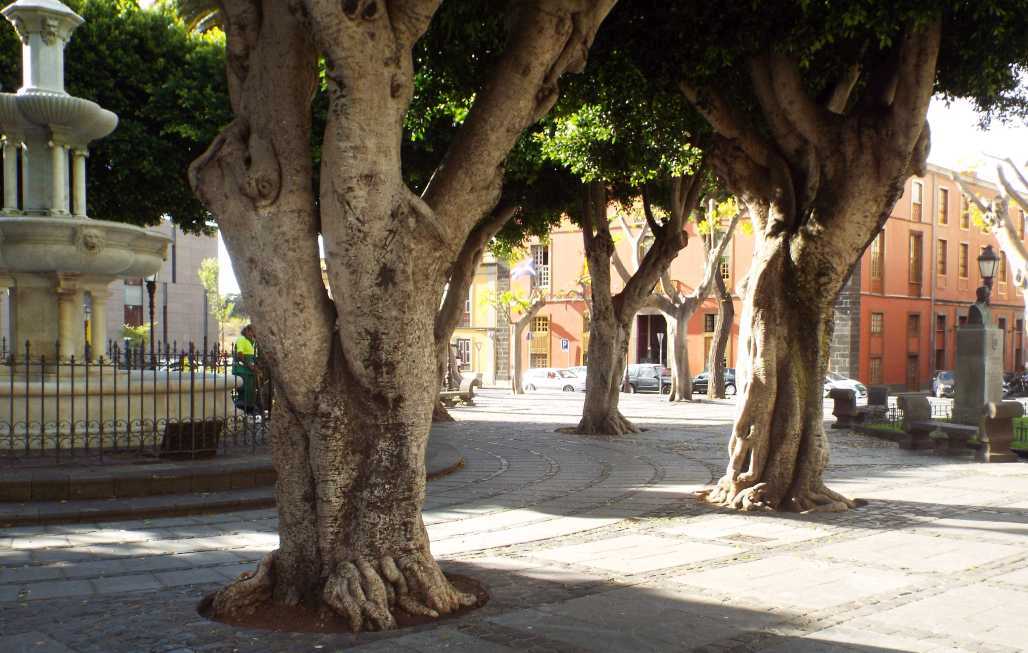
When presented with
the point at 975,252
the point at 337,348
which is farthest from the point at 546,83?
the point at 975,252

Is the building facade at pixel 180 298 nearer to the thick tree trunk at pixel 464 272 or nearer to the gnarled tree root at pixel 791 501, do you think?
the thick tree trunk at pixel 464 272

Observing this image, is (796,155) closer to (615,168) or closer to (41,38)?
(615,168)

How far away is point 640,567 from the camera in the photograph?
270 inches

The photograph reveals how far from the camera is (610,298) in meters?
18.4

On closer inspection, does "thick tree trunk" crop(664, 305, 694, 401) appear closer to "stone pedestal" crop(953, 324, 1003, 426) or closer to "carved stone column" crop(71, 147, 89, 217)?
"stone pedestal" crop(953, 324, 1003, 426)

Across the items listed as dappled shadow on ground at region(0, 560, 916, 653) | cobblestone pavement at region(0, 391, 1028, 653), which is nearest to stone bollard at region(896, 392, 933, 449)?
cobblestone pavement at region(0, 391, 1028, 653)

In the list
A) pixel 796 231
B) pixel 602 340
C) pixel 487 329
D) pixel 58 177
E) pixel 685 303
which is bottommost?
pixel 602 340

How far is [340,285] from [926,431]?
516 inches

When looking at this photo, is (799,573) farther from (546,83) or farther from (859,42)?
(859,42)

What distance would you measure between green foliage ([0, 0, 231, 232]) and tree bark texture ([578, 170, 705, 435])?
783 centimetres

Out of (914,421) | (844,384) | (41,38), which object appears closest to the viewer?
(41,38)

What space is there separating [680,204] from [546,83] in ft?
40.6

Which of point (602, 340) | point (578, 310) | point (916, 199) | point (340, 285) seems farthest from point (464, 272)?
point (916, 199)

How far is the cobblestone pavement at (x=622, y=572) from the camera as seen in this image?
16.8 feet
